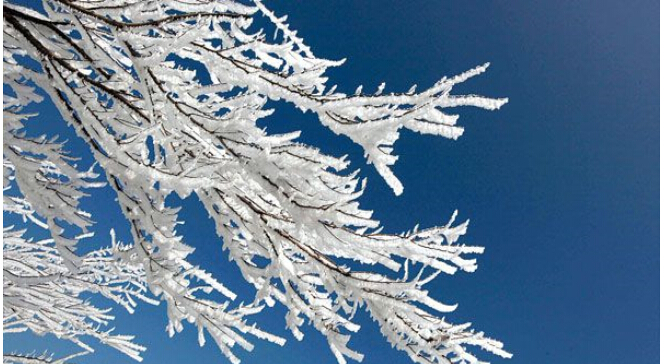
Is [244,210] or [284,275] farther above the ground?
[244,210]

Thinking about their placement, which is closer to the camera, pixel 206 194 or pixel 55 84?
pixel 55 84

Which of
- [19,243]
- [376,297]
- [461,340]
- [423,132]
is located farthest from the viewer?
[19,243]

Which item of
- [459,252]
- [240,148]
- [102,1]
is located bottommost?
[240,148]

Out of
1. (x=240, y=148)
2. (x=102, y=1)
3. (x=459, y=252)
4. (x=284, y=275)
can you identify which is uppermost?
(x=102, y=1)

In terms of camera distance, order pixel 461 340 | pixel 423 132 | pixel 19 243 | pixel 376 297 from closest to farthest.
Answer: pixel 423 132 → pixel 376 297 → pixel 461 340 → pixel 19 243

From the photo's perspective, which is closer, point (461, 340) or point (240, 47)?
point (240, 47)

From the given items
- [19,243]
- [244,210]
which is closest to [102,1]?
[244,210]

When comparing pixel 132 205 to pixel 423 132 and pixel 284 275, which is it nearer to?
pixel 284 275

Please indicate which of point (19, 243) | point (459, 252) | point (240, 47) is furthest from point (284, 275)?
point (19, 243)

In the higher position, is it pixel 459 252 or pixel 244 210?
pixel 459 252

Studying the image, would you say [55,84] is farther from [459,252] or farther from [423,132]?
[459,252]
